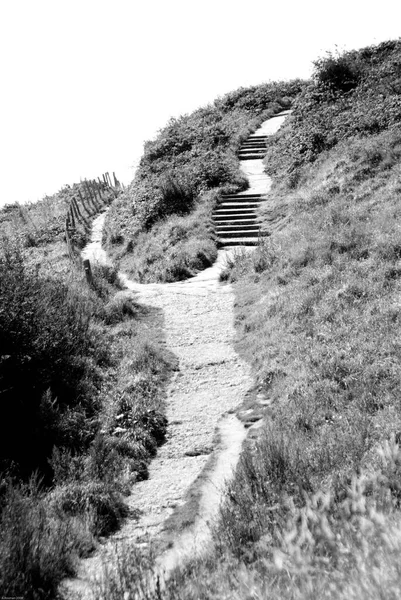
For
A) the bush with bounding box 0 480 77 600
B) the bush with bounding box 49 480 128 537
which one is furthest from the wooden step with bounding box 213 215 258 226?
the bush with bounding box 0 480 77 600

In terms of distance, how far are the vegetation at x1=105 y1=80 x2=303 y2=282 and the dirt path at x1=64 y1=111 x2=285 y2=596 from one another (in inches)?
133

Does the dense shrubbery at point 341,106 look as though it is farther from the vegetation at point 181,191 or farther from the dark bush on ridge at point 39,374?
the dark bush on ridge at point 39,374

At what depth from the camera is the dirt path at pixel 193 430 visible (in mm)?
5707

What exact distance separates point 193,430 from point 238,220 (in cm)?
1290

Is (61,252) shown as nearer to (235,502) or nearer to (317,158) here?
(317,158)

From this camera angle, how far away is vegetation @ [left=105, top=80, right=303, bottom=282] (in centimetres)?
1892

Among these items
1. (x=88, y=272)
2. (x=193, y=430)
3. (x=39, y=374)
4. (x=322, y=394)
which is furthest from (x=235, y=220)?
(x=322, y=394)

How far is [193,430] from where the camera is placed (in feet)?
27.3

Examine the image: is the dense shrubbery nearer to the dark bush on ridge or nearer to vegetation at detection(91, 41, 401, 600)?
vegetation at detection(91, 41, 401, 600)

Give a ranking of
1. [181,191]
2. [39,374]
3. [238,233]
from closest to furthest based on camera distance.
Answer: [39,374] < [238,233] < [181,191]

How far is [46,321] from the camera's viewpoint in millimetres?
10273

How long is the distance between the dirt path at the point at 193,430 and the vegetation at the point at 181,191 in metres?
3.38

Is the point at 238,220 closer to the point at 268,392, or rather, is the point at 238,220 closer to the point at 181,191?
the point at 181,191

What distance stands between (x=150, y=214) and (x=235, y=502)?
19220 mm
